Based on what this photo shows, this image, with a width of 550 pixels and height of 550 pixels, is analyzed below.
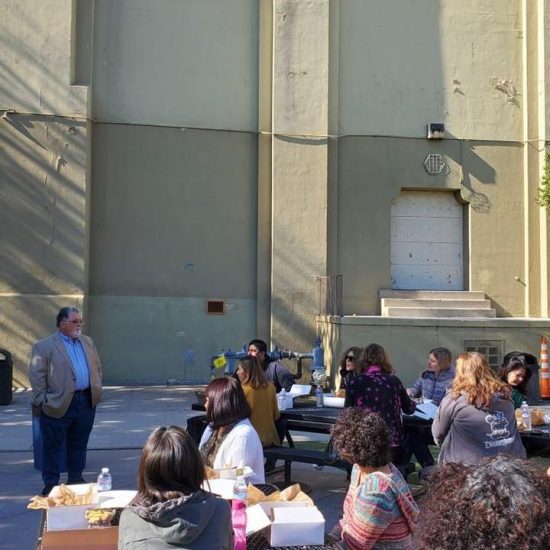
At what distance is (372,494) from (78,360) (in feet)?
14.5

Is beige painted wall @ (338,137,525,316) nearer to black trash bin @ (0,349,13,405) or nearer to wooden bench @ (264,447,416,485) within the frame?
black trash bin @ (0,349,13,405)

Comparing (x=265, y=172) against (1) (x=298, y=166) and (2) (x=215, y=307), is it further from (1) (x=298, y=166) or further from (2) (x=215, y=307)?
(2) (x=215, y=307)

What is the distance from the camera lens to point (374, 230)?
16203 millimetres

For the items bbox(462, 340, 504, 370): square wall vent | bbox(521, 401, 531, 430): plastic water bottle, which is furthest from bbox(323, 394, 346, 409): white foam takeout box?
bbox(462, 340, 504, 370): square wall vent

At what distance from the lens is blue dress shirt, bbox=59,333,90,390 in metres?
7.05

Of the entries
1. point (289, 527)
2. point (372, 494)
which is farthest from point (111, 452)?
point (372, 494)

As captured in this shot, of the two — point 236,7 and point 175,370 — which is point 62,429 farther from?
point 236,7

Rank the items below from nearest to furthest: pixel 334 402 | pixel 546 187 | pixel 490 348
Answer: pixel 334 402 → pixel 546 187 → pixel 490 348

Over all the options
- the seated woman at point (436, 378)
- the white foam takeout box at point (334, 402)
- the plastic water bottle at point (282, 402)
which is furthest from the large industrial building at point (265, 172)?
the plastic water bottle at point (282, 402)

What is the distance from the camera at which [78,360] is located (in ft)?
23.5

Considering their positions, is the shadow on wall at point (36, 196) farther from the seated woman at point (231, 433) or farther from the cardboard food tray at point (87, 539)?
the cardboard food tray at point (87, 539)

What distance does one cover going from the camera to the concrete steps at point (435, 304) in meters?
15.4

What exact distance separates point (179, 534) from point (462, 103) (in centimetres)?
1523

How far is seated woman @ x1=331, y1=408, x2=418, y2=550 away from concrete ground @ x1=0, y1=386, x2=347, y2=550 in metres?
2.68
